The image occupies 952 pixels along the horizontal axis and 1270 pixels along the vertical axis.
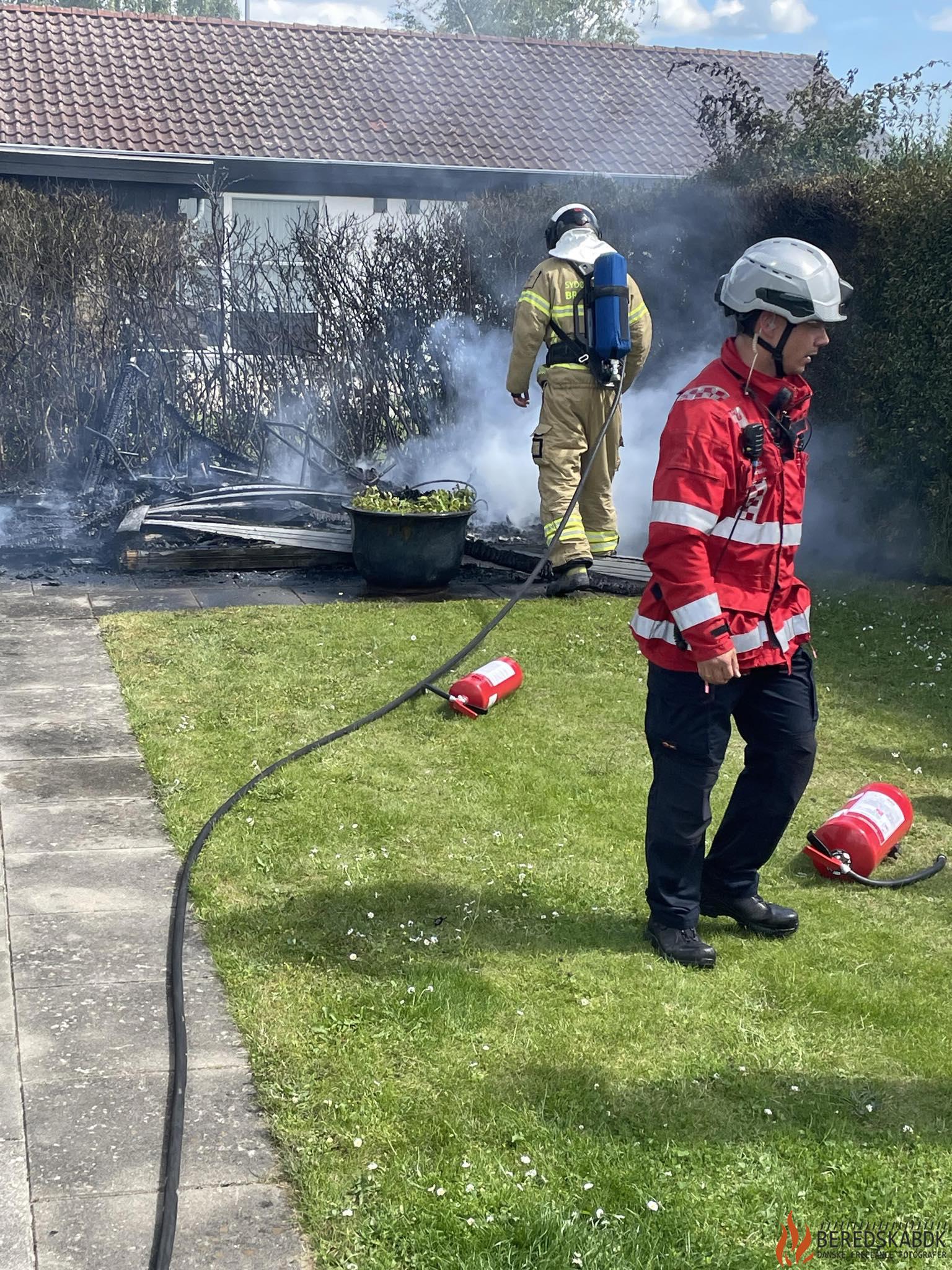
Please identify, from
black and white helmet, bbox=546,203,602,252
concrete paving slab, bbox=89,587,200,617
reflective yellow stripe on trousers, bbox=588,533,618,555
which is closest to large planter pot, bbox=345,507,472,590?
reflective yellow stripe on trousers, bbox=588,533,618,555

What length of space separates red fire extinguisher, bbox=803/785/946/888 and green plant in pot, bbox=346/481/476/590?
13.1ft

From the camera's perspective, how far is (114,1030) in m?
3.35

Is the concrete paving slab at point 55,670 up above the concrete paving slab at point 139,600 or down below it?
above

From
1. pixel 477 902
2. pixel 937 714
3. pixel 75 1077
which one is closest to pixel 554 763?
pixel 477 902

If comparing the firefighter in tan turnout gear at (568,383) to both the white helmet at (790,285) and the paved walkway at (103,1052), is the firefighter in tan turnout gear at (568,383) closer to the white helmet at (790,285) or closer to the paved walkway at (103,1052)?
the paved walkway at (103,1052)

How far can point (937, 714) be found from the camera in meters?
6.25

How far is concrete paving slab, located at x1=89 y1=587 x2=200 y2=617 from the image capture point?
25.7 feet

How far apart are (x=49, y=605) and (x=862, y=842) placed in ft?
17.0

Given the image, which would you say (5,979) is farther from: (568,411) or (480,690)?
(568,411)

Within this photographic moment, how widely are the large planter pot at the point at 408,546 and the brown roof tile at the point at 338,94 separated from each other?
15.2 meters

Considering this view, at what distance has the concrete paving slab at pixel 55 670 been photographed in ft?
20.5

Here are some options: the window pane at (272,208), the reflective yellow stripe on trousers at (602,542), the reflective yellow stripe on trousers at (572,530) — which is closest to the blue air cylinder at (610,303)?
the reflective yellow stripe on trousers at (572,530)

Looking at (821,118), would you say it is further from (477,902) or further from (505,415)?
(477,902)

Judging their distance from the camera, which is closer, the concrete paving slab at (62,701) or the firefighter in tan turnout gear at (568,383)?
the concrete paving slab at (62,701)
